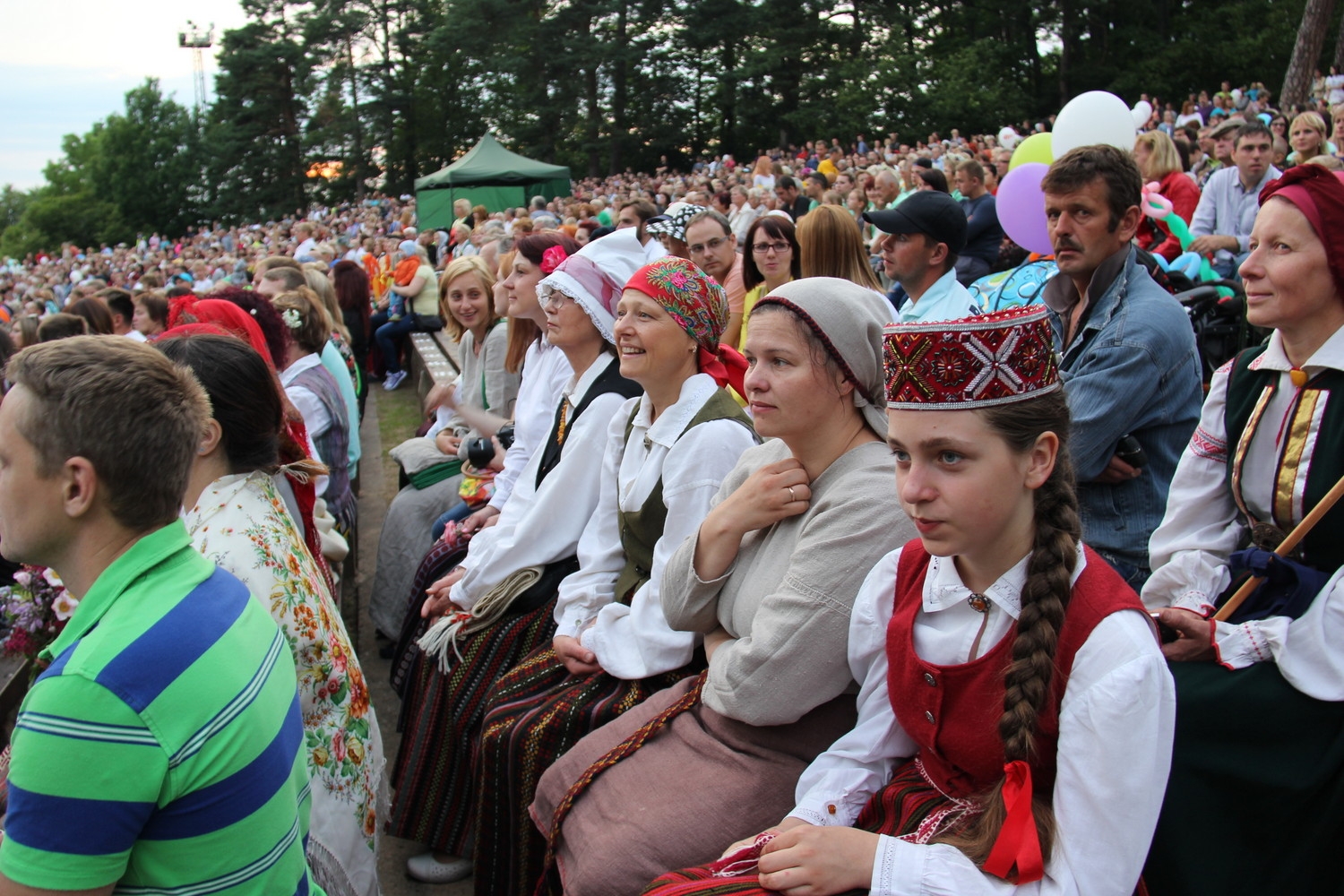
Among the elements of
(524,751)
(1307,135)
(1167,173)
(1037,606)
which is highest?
(1307,135)

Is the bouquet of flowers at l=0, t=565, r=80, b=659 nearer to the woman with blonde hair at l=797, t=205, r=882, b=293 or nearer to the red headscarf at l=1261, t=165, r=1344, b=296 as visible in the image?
the woman with blonde hair at l=797, t=205, r=882, b=293

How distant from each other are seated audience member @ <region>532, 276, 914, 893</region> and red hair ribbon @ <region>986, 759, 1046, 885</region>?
588mm

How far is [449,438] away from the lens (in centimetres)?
543

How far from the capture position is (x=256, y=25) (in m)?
52.0

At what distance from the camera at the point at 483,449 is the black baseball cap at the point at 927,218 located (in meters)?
2.00

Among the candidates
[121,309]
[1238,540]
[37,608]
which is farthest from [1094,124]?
[121,309]

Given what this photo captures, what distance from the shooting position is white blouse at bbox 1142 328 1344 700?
83.4 inches

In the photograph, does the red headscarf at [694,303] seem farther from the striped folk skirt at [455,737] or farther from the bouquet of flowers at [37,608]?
the bouquet of flowers at [37,608]

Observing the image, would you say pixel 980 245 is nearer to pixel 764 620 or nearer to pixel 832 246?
pixel 832 246

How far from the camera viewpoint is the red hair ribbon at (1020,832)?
1633mm

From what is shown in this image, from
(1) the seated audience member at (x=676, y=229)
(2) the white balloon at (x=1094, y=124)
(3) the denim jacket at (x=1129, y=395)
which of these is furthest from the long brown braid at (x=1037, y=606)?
(1) the seated audience member at (x=676, y=229)

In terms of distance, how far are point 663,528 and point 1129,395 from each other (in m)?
1.37

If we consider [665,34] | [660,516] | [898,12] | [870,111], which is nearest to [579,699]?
[660,516]

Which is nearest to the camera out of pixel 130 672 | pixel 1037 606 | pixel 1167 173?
pixel 130 672
